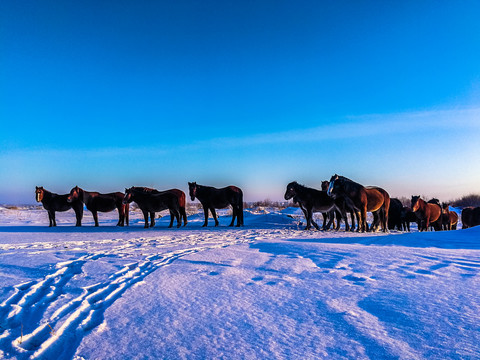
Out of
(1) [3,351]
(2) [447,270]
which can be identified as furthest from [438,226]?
(1) [3,351]

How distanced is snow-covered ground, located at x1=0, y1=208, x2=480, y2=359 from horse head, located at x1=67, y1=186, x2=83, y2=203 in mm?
9882

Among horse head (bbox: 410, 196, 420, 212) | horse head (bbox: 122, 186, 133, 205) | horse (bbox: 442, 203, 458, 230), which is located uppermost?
horse head (bbox: 122, 186, 133, 205)

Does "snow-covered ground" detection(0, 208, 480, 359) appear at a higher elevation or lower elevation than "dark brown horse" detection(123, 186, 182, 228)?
lower

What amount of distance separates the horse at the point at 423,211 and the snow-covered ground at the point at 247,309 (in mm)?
10857

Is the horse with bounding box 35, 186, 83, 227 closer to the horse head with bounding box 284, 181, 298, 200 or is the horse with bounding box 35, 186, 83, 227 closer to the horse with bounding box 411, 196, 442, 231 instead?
the horse head with bounding box 284, 181, 298, 200

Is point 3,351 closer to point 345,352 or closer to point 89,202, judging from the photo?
point 345,352

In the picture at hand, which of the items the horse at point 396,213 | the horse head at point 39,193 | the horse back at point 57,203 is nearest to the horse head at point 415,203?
the horse at point 396,213

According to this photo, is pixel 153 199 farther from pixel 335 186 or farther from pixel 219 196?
pixel 335 186

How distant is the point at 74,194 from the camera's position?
43.7 ft

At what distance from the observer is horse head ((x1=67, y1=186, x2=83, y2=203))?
1315 centimetres

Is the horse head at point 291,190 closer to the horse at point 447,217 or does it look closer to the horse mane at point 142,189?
the horse mane at point 142,189

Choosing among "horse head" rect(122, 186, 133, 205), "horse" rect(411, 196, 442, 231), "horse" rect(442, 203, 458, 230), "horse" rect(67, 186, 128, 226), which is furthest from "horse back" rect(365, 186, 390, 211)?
"horse" rect(67, 186, 128, 226)

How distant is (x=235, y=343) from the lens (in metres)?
1.90

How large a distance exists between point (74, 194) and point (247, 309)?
1319 centimetres
